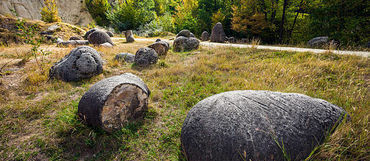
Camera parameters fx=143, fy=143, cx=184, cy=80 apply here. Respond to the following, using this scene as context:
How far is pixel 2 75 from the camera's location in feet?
13.9

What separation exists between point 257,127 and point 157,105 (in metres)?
2.29

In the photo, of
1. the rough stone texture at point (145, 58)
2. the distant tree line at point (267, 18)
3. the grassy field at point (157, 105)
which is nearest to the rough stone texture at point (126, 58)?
the rough stone texture at point (145, 58)

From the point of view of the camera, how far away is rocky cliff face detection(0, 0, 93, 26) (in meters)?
17.0

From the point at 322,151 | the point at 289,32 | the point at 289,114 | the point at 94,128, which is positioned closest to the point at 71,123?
the point at 94,128

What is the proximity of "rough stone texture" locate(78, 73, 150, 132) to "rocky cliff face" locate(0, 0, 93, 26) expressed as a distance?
2397 centimetres

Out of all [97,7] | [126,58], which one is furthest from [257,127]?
[97,7]

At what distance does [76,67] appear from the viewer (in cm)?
429

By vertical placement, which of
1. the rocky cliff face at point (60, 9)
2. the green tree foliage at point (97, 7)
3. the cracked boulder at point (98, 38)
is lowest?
the cracked boulder at point (98, 38)

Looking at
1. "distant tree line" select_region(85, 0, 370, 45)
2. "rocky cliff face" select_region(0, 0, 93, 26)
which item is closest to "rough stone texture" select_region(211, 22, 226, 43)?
"distant tree line" select_region(85, 0, 370, 45)

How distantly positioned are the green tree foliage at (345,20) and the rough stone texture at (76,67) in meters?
10.8

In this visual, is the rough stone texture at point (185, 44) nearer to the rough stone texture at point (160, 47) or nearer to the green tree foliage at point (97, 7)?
the rough stone texture at point (160, 47)

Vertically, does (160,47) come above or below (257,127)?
above

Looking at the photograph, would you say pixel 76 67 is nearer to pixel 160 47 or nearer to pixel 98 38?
pixel 160 47

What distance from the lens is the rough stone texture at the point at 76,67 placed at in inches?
167
